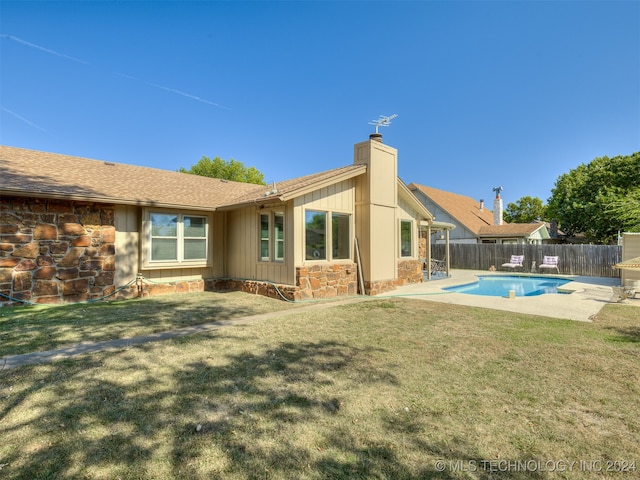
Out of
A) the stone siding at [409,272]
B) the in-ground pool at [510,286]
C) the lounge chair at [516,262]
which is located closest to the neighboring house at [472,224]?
the lounge chair at [516,262]

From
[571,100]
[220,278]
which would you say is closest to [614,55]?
[571,100]

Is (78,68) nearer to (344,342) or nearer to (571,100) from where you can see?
(344,342)

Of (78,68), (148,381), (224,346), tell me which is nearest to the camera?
(148,381)

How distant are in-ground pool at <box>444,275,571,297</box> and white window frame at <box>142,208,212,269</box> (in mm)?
9040

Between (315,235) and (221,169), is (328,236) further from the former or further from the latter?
(221,169)

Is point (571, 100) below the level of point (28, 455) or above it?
above

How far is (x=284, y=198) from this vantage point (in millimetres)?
8562

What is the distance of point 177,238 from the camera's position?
10.2 m

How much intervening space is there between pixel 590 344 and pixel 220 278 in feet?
31.8

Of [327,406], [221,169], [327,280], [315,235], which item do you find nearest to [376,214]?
[315,235]

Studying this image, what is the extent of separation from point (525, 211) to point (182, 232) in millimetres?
42213

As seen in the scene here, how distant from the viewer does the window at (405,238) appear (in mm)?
13086

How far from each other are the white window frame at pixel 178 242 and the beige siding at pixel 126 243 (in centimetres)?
29

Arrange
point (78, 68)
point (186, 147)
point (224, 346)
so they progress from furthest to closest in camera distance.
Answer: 1. point (186, 147)
2. point (78, 68)
3. point (224, 346)
